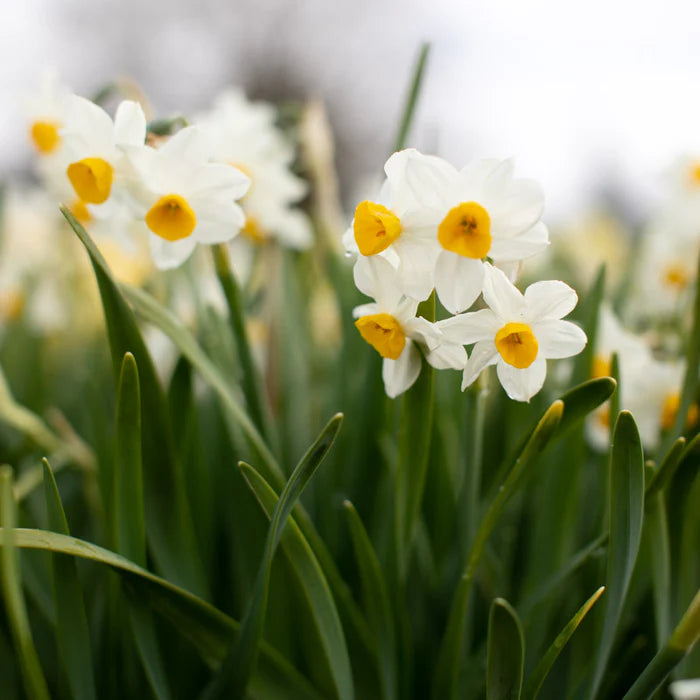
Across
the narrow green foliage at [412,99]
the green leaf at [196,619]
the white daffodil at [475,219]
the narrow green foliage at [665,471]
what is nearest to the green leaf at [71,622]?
the green leaf at [196,619]

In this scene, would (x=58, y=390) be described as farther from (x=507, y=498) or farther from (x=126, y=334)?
(x=507, y=498)

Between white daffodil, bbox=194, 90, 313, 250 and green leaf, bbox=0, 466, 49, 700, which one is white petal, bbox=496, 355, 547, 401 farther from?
white daffodil, bbox=194, 90, 313, 250

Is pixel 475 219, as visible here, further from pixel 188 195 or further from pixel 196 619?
pixel 196 619

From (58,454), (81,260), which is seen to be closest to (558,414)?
(58,454)

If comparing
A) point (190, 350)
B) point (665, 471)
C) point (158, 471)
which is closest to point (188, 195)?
point (190, 350)

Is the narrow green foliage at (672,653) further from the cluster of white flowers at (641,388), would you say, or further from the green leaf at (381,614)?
the cluster of white flowers at (641,388)

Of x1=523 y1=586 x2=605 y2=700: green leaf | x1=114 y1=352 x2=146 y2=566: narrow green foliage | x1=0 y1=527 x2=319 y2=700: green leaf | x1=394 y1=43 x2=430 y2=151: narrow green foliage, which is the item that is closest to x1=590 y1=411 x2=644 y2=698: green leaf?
x1=523 y1=586 x2=605 y2=700: green leaf

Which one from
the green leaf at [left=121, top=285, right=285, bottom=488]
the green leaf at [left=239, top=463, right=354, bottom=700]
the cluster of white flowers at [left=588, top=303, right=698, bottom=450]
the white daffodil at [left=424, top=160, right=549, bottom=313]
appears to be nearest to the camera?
the white daffodil at [left=424, top=160, right=549, bottom=313]
